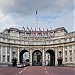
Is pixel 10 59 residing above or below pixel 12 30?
below

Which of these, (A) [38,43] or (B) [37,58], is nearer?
(A) [38,43]

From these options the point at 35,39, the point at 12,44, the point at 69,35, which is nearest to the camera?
the point at 69,35

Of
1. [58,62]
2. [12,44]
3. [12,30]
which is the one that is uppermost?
[12,30]

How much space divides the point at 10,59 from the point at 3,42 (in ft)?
32.3

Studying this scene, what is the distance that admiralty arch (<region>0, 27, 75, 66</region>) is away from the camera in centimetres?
9919

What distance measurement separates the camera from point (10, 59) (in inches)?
4144

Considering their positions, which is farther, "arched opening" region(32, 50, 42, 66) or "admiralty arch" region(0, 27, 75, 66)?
"arched opening" region(32, 50, 42, 66)

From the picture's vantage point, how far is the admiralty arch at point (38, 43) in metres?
99.2

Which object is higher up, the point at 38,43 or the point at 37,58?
the point at 38,43

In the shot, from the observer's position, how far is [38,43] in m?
116

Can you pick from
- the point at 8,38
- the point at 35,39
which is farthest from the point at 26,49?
the point at 8,38

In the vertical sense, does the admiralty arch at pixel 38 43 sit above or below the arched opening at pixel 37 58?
above

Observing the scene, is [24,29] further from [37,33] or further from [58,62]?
[58,62]

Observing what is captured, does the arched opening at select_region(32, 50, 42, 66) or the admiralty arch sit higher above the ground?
the admiralty arch
